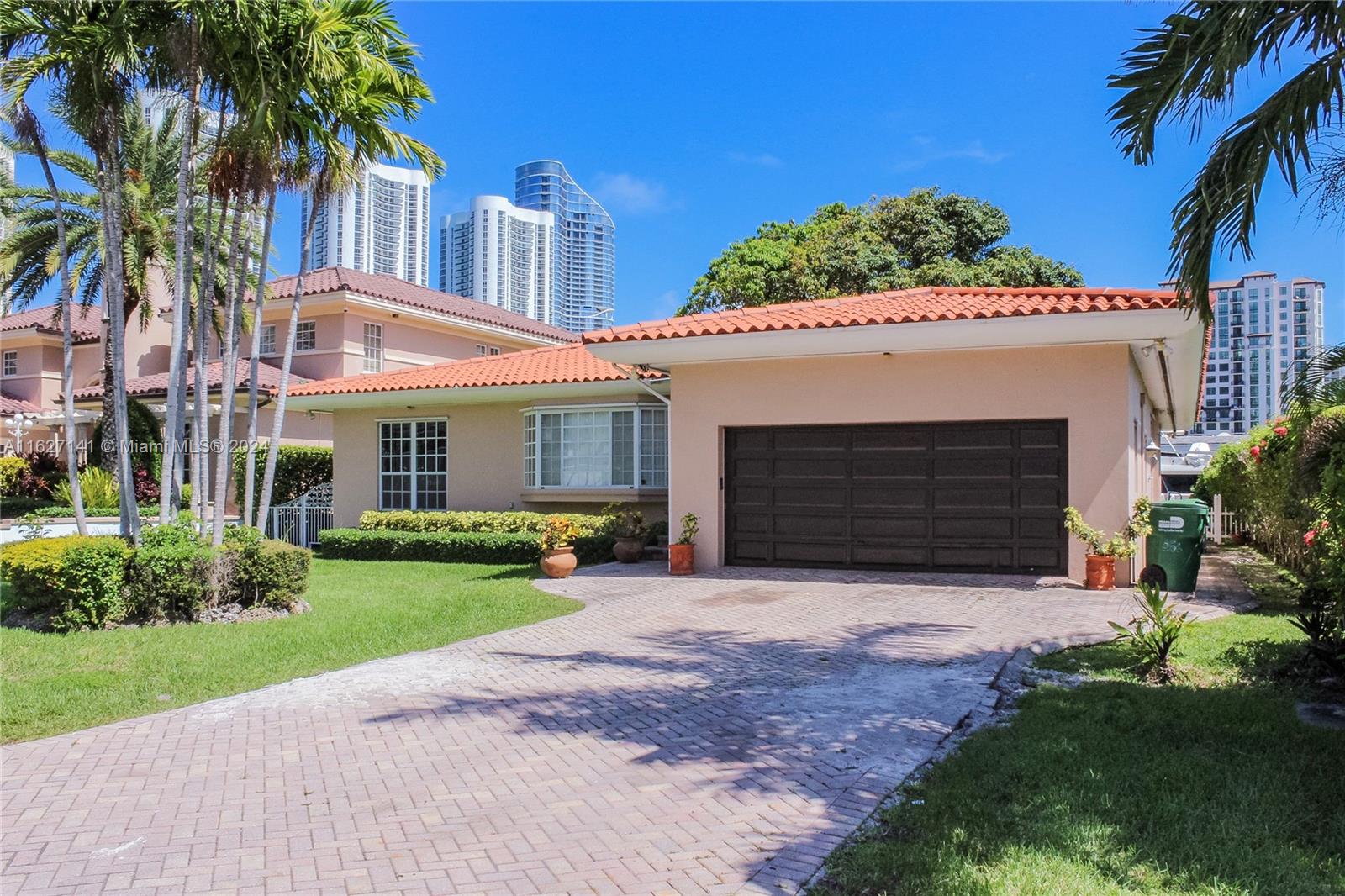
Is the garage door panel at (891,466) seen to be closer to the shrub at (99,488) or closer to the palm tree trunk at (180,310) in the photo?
the palm tree trunk at (180,310)

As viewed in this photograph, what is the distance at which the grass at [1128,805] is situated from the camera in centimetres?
359

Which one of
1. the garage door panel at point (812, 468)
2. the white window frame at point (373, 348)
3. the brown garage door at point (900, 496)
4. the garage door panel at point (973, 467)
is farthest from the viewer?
the white window frame at point (373, 348)

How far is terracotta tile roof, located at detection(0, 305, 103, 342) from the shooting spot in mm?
32969

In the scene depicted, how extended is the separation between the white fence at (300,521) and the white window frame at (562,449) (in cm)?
536

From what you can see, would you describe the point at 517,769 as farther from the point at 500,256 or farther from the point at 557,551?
the point at 500,256

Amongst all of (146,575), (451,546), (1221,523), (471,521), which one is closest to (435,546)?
(451,546)

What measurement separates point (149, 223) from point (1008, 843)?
84.2 ft

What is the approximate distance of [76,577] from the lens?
9.29 m

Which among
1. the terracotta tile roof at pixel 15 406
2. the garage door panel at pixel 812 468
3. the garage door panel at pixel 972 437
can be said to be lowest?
the garage door panel at pixel 812 468

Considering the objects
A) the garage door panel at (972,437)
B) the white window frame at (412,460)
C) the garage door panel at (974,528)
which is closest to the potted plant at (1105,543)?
the garage door panel at (974,528)

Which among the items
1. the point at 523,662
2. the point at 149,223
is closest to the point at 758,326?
the point at 523,662

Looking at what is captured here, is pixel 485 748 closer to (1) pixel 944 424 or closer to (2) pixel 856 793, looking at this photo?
(2) pixel 856 793

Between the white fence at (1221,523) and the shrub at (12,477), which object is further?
the shrub at (12,477)

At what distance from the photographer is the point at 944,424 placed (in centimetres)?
1288
